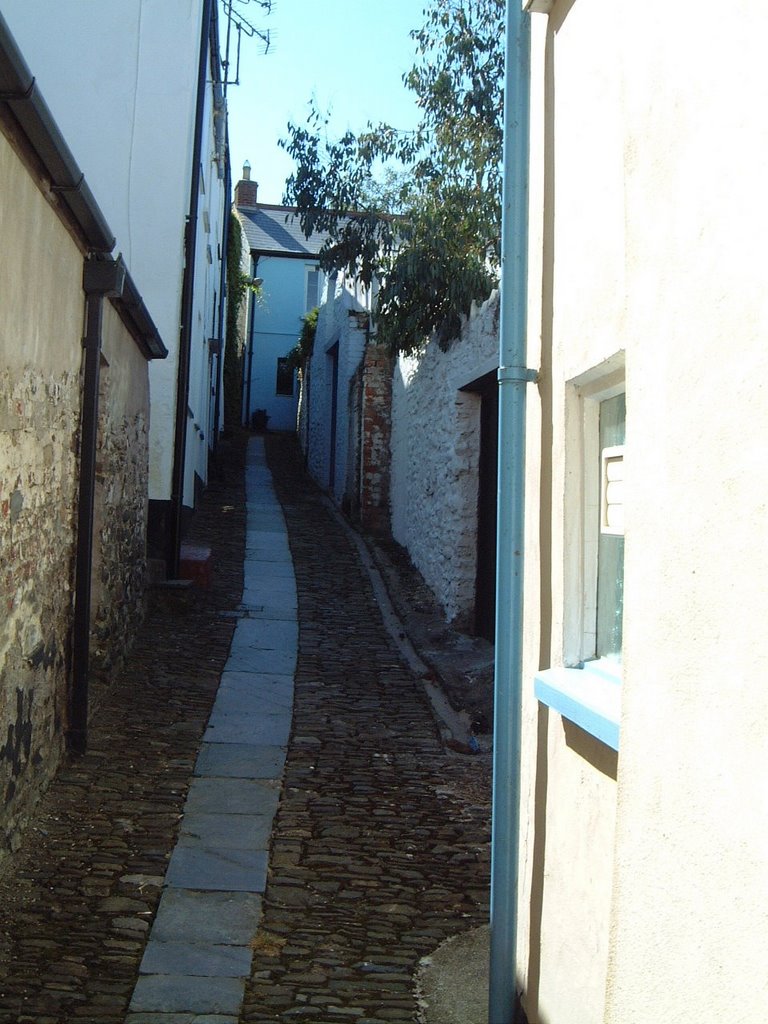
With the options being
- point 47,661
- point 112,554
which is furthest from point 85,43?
point 47,661

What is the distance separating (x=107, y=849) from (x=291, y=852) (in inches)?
33.6

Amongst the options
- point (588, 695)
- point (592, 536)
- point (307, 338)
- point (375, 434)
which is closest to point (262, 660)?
point (592, 536)

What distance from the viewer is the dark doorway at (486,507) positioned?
959cm

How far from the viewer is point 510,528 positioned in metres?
3.77

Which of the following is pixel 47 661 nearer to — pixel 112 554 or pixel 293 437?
pixel 112 554

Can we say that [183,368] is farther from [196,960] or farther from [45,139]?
[196,960]

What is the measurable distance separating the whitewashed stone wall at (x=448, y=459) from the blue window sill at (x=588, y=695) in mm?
5514

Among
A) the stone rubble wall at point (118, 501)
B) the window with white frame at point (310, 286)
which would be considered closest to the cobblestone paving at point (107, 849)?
the stone rubble wall at point (118, 501)

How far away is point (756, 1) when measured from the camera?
1878mm

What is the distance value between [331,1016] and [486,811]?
2.27 meters

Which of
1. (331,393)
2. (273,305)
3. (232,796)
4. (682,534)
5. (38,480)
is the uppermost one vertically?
(273,305)

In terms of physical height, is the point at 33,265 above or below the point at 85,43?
below

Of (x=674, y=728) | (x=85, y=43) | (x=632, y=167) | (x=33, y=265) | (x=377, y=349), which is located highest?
(x=85, y=43)

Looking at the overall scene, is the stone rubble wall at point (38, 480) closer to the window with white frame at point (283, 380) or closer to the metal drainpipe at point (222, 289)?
the metal drainpipe at point (222, 289)
